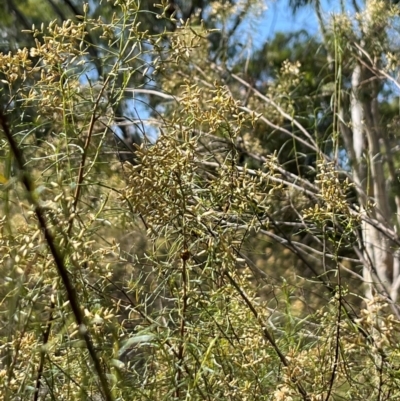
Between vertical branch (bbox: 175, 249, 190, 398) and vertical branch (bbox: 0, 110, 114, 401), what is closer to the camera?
vertical branch (bbox: 0, 110, 114, 401)

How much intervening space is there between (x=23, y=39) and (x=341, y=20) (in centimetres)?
109

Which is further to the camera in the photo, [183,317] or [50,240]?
[183,317]

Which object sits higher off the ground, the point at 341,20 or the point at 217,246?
the point at 341,20

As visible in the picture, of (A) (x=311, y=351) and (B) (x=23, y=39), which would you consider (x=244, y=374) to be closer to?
(A) (x=311, y=351)

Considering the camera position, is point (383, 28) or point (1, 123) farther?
point (383, 28)

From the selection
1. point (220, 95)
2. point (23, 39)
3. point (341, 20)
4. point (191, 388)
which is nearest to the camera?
point (191, 388)

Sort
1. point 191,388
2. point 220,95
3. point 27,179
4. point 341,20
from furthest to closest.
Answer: point 341,20 → point 220,95 → point 191,388 → point 27,179

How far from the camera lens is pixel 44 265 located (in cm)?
43

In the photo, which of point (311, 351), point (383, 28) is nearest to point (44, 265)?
point (311, 351)

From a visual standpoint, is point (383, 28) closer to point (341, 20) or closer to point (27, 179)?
point (341, 20)

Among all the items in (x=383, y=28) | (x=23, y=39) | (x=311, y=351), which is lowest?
(x=311, y=351)

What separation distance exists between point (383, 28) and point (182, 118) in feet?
4.16

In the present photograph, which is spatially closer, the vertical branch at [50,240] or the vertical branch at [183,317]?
the vertical branch at [50,240]

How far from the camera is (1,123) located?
37cm
